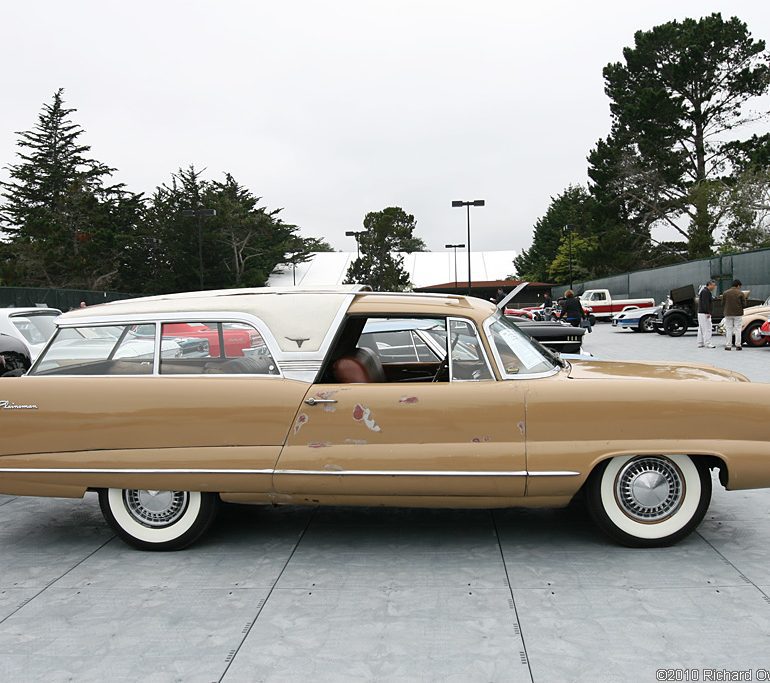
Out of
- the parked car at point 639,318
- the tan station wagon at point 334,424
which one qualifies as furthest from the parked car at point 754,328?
the tan station wagon at point 334,424

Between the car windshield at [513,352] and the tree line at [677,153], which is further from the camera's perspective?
the tree line at [677,153]

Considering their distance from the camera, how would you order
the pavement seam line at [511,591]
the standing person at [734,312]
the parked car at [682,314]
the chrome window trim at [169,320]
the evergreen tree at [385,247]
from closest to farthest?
the pavement seam line at [511,591] < the chrome window trim at [169,320] < the standing person at [734,312] < the parked car at [682,314] < the evergreen tree at [385,247]

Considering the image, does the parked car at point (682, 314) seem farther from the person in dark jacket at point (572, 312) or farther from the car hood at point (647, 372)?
the car hood at point (647, 372)

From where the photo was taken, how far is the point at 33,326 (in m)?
11.7

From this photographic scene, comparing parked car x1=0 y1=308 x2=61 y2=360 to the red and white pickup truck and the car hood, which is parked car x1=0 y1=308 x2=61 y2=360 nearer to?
the car hood

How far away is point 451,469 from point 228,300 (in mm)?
1747

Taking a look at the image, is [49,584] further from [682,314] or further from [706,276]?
[706,276]

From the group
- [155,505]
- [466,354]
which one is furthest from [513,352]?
[155,505]

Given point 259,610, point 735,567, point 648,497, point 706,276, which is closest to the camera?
point 259,610

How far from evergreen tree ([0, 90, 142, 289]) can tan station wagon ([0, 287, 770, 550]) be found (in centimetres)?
6007

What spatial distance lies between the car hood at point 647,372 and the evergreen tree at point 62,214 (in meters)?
61.1

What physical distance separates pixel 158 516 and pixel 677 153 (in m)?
54.8

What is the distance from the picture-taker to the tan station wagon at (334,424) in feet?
13.3

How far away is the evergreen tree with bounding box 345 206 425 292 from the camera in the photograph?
249 feet
